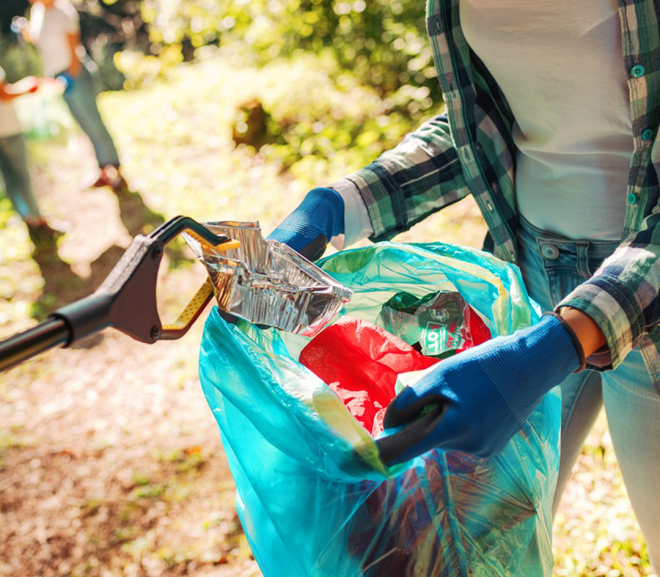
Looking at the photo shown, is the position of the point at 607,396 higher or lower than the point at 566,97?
lower

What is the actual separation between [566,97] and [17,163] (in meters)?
3.98

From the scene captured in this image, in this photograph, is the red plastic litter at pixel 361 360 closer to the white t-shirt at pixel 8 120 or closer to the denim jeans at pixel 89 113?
the white t-shirt at pixel 8 120

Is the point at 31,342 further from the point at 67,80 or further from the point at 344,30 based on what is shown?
the point at 344,30

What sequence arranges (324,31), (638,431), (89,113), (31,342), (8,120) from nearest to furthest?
(31,342) < (638,431) < (8,120) < (89,113) < (324,31)

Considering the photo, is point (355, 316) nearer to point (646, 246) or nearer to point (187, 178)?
point (646, 246)

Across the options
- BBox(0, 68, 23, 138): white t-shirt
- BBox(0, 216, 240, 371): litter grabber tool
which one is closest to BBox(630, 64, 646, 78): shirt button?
BBox(0, 216, 240, 371): litter grabber tool

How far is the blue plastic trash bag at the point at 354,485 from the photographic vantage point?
78 centimetres

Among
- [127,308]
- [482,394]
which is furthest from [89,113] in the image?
[482,394]

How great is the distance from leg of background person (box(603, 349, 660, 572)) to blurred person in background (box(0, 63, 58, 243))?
387 cm

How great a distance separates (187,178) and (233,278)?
14.0 ft

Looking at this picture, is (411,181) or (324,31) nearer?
(411,181)

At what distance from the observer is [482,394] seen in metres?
0.73

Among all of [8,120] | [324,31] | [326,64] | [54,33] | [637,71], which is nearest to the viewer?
[637,71]

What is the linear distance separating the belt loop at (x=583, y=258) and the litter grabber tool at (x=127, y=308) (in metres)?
0.63
